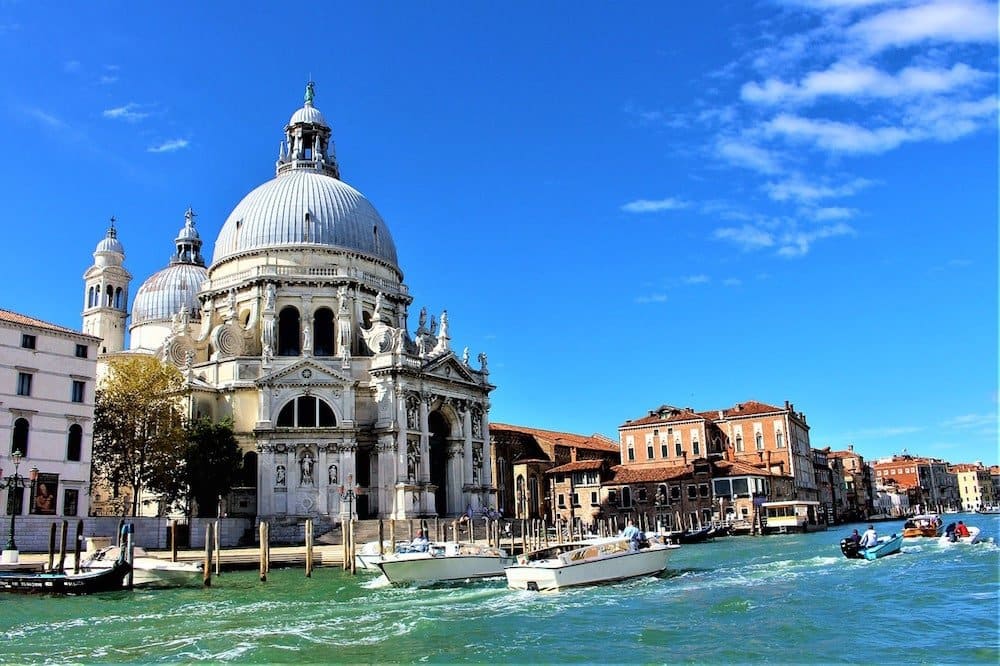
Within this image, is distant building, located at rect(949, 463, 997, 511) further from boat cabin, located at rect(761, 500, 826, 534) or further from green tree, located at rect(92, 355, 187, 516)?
green tree, located at rect(92, 355, 187, 516)

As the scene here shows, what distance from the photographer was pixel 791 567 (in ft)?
92.2

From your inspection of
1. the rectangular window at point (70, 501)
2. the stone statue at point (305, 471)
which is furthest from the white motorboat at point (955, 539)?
the rectangular window at point (70, 501)

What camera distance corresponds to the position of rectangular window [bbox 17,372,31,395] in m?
30.8

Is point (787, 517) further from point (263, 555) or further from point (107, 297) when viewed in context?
point (107, 297)

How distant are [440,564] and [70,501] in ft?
47.4

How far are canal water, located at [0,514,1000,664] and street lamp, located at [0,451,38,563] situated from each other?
3.60 m

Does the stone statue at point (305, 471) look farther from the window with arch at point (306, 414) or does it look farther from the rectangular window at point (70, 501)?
the rectangular window at point (70, 501)

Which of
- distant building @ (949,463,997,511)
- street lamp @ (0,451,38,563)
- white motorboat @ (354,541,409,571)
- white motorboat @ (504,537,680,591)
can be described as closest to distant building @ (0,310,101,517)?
street lamp @ (0,451,38,563)

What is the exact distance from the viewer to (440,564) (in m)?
24.8

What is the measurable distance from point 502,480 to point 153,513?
74.4ft

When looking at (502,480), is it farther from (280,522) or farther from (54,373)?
Answer: (54,373)

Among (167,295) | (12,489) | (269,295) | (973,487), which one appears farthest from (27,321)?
(973,487)

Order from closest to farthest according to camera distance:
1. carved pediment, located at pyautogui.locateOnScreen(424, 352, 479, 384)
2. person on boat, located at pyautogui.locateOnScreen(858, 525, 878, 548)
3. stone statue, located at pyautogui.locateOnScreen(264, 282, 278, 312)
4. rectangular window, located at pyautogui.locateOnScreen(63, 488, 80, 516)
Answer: person on boat, located at pyautogui.locateOnScreen(858, 525, 878, 548) < rectangular window, located at pyautogui.locateOnScreen(63, 488, 80, 516) < carved pediment, located at pyautogui.locateOnScreen(424, 352, 479, 384) < stone statue, located at pyautogui.locateOnScreen(264, 282, 278, 312)

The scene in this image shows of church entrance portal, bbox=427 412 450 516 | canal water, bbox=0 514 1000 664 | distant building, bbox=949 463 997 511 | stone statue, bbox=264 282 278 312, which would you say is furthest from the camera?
distant building, bbox=949 463 997 511
